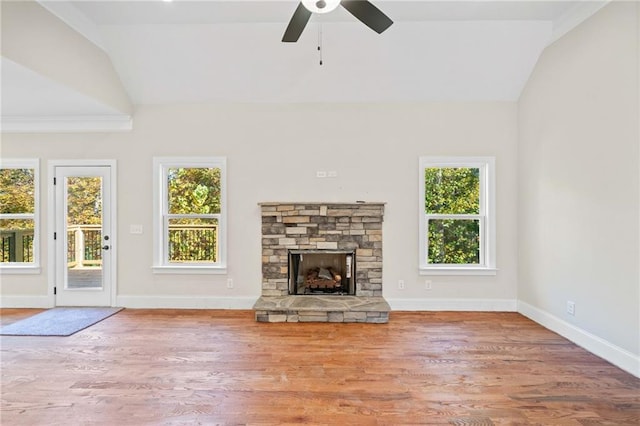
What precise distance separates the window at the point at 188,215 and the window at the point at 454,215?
9.22 feet

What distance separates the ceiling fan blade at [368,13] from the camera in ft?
7.39

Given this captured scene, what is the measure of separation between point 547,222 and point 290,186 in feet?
10.4

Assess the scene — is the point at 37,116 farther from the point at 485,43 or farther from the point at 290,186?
the point at 485,43

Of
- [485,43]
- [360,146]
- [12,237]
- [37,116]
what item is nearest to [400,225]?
[360,146]

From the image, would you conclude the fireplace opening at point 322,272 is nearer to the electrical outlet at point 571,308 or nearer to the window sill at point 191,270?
the window sill at point 191,270

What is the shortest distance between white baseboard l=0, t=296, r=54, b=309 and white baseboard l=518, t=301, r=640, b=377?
6.39m

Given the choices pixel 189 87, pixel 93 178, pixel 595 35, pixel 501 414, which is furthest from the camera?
pixel 93 178

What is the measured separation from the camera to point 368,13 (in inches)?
92.5

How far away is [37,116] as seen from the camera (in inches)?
177

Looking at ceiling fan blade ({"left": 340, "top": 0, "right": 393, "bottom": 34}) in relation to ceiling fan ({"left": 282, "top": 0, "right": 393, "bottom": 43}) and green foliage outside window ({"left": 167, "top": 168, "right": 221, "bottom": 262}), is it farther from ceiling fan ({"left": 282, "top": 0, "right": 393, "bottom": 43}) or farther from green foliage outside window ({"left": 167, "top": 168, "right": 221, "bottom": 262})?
green foliage outside window ({"left": 167, "top": 168, "right": 221, "bottom": 262})

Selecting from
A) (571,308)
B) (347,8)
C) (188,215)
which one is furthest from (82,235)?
(571,308)

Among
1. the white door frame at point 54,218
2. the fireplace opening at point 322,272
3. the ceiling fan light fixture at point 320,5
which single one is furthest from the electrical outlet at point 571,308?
the white door frame at point 54,218

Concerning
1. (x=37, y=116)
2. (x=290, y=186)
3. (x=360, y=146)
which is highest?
(x=37, y=116)

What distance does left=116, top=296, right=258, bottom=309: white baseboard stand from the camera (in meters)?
4.56
